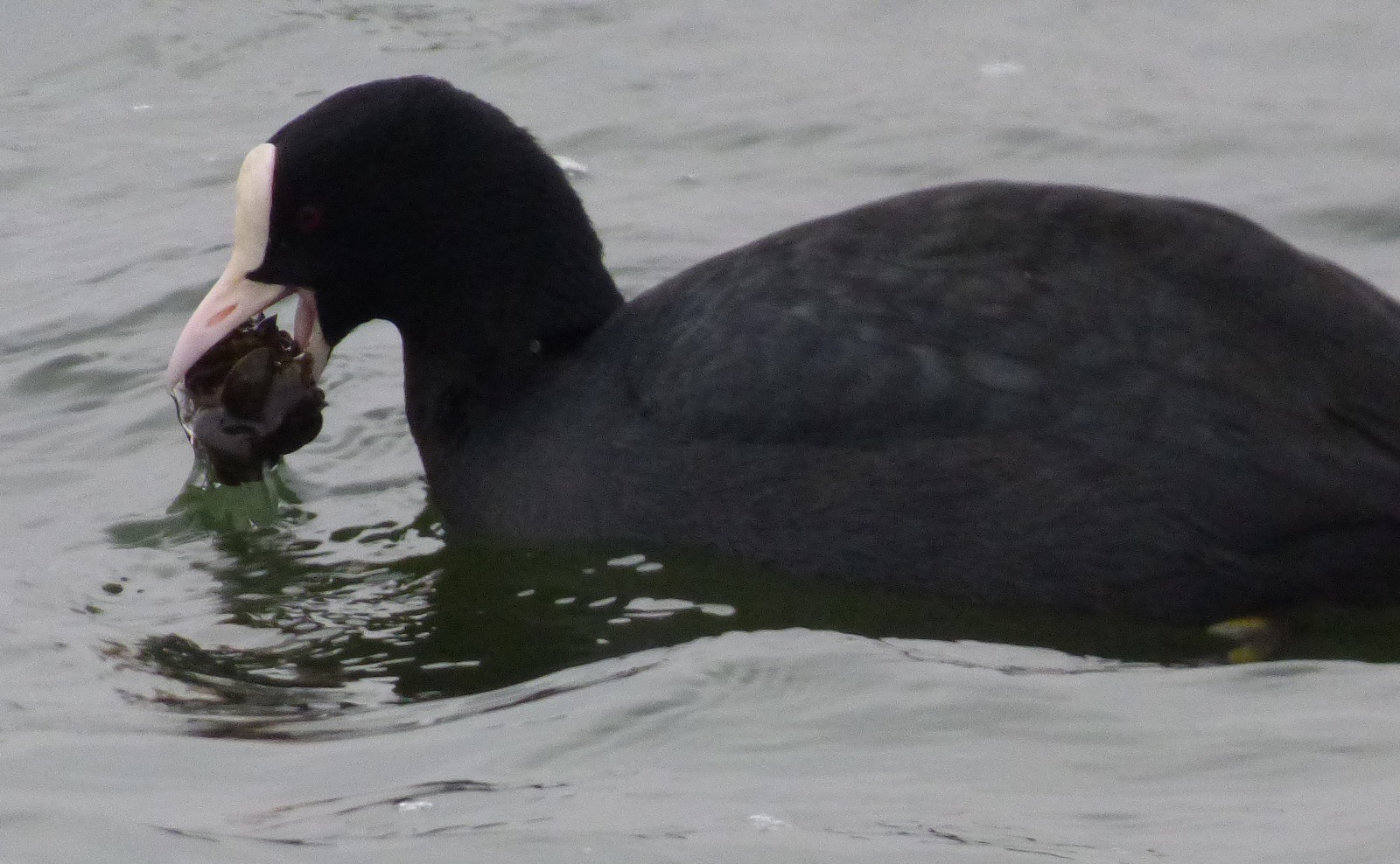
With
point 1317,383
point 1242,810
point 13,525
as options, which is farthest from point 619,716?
point 13,525

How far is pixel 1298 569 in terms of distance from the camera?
4.31m

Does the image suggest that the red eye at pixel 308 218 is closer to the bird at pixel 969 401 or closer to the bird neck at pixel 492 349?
the bird at pixel 969 401

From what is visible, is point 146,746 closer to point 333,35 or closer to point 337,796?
point 337,796

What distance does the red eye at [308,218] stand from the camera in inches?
200

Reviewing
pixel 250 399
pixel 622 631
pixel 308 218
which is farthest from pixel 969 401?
pixel 250 399

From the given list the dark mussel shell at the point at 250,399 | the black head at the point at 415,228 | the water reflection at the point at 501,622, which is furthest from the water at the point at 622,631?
the black head at the point at 415,228

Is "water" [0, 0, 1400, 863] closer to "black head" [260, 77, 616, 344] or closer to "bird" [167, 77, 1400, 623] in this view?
"bird" [167, 77, 1400, 623]

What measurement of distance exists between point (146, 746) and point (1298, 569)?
7.20ft

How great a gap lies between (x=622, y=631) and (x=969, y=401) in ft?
2.78

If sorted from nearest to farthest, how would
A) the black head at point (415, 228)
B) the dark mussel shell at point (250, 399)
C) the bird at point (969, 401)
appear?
the bird at point (969, 401) → the black head at point (415, 228) → the dark mussel shell at point (250, 399)

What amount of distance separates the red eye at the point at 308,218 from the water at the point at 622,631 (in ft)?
2.46

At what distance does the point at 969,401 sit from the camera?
4.43 metres

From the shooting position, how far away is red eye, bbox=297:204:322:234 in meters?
5.08

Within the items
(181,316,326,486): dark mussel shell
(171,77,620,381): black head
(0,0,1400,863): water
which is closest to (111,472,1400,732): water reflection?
(0,0,1400,863): water
